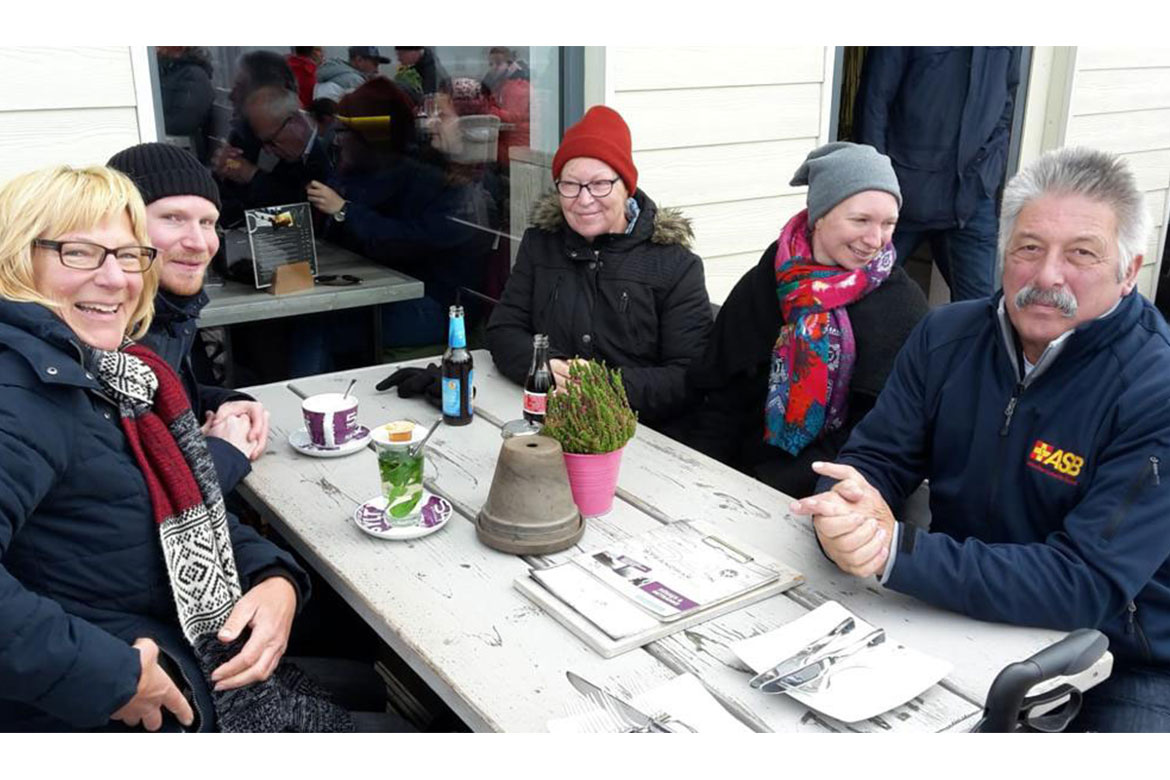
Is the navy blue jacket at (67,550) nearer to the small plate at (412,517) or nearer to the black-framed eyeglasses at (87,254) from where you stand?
the black-framed eyeglasses at (87,254)

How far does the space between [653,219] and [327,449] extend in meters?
1.15

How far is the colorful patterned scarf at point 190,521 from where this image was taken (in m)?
1.58

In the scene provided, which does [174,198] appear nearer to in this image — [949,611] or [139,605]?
[139,605]

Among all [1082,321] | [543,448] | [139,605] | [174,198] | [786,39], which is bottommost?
[139,605]

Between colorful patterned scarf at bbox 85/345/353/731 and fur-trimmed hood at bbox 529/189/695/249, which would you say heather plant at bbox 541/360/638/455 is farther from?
fur-trimmed hood at bbox 529/189/695/249

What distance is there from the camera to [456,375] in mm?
2324

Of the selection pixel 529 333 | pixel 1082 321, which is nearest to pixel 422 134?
pixel 529 333

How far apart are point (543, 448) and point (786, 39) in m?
2.60

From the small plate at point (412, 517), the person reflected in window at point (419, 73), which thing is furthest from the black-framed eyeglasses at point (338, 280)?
the small plate at point (412, 517)

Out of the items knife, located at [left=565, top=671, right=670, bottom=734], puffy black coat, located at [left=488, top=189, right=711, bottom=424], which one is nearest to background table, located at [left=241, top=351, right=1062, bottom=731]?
knife, located at [left=565, top=671, right=670, bottom=734]

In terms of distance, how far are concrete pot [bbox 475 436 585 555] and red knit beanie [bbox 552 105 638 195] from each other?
3.95ft

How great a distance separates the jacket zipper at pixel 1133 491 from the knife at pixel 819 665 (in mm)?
393

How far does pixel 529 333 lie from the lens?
2.86 m

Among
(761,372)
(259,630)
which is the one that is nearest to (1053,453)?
(761,372)
